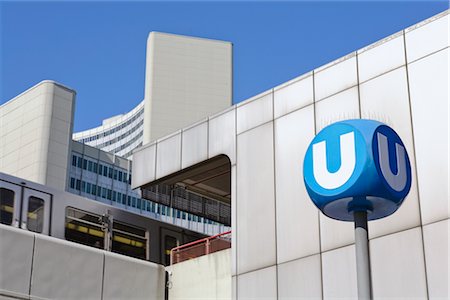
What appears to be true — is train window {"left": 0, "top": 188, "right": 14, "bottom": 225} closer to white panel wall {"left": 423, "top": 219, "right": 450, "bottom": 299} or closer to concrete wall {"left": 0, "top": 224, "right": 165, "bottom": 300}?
concrete wall {"left": 0, "top": 224, "right": 165, "bottom": 300}

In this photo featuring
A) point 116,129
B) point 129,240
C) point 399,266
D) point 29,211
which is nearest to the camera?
point 399,266

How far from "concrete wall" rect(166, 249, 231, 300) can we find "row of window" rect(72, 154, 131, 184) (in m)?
85.0

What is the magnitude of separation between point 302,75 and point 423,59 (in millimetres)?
4279

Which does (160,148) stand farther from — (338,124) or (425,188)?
(338,124)

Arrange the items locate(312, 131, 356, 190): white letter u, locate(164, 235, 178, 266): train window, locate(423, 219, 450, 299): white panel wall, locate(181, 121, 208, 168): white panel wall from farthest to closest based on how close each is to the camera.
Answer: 1. locate(164, 235, 178, 266): train window
2. locate(181, 121, 208, 168): white panel wall
3. locate(423, 219, 450, 299): white panel wall
4. locate(312, 131, 356, 190): white letter u

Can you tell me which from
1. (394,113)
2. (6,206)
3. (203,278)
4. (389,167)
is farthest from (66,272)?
(389,167)

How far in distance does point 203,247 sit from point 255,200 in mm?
3825

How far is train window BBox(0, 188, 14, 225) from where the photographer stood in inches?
957

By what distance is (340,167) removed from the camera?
9.55 metres

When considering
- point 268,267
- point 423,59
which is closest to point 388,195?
point 423,59

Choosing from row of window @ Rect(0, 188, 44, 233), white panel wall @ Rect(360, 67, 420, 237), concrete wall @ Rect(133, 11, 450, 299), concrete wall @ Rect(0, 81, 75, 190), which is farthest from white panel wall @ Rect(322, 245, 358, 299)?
concrete wall @ Rect(0, 81, 75, 190)

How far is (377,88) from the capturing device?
67.9ft

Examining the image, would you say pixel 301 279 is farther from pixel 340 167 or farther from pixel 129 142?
pixel 129 142

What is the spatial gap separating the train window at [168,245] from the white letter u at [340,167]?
20.5 metres
